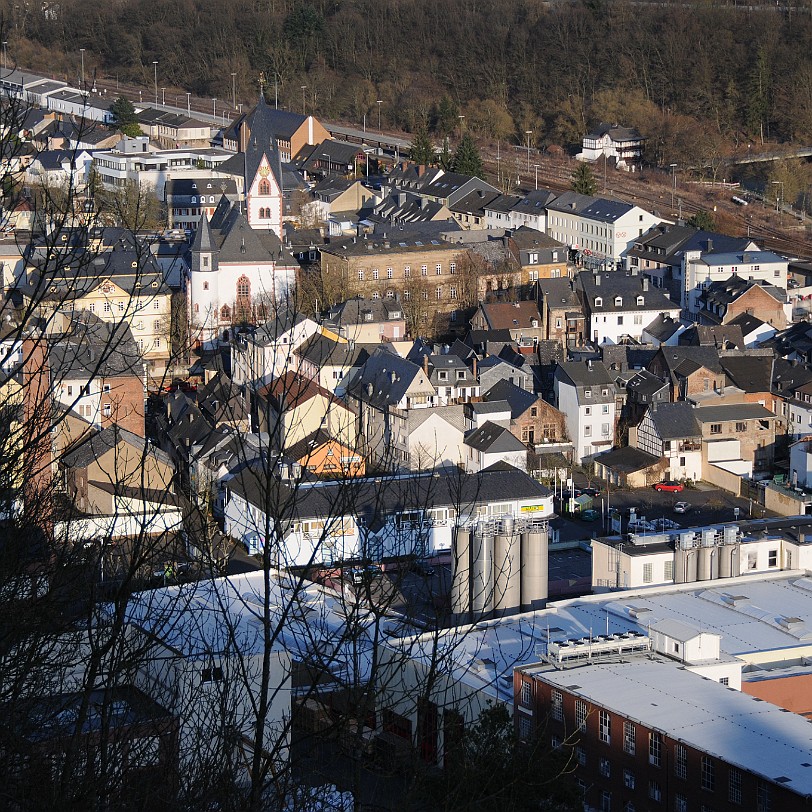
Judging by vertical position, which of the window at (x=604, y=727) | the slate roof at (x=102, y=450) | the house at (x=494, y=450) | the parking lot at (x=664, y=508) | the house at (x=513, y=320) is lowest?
the parking lot at (x=664, y=508)

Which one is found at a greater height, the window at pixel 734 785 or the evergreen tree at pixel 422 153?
the evergreen tree at pixel 422 153

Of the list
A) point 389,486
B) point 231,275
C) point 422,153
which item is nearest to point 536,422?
point 389,486

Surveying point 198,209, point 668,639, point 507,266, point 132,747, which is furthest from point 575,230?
point 132,747

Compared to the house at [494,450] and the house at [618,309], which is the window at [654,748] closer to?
the house at [494,450]

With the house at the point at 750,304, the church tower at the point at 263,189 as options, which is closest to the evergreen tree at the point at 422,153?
the church tower at the point at 263,189

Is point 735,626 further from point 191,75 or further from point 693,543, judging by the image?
point 191,75

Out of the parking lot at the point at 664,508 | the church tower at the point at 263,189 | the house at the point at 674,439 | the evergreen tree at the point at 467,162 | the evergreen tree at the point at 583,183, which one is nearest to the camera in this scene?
the parking lot at the point at 664,508

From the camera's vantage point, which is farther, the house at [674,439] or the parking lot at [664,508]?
the house at [674,439]

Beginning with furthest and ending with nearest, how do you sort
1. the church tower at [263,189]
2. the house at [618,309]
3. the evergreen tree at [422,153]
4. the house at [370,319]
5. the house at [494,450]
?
the evergreen tree at [422,153] → the church tower at [263,189] → the house at [618,309] → the house at [370,319] → the house at [494,450]

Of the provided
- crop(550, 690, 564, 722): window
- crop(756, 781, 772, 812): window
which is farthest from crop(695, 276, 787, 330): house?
crop(756, 781, 772, 812): window
